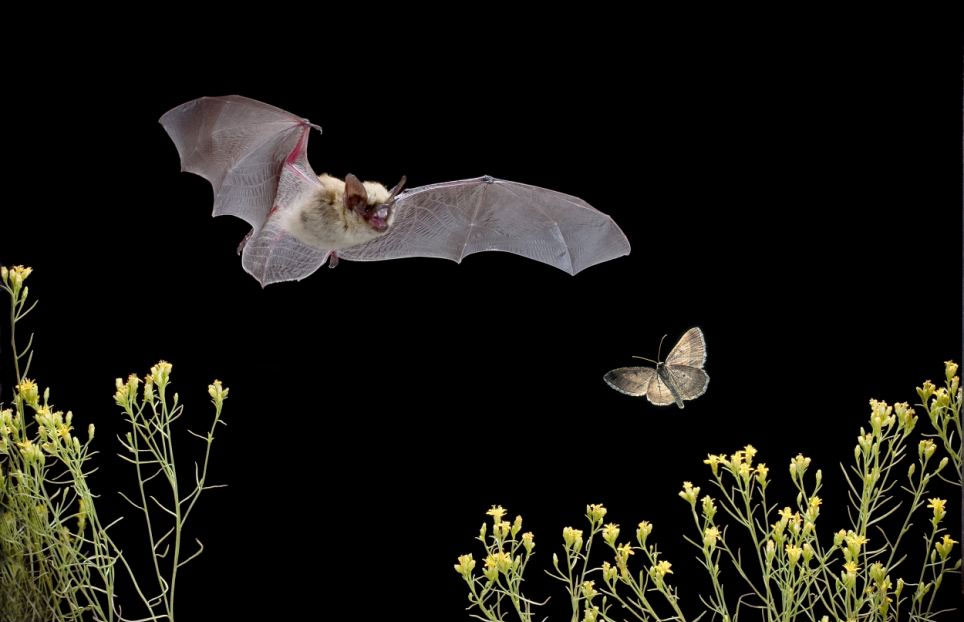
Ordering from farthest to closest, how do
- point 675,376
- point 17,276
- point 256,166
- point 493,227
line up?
point 493,227
point 256,166
point 675,376
point 17,276

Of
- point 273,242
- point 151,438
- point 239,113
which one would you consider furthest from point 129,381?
point 239,113

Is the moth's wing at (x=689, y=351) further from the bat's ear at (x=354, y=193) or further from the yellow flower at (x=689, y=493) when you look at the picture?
the bat's ear at (x=354, y=193)

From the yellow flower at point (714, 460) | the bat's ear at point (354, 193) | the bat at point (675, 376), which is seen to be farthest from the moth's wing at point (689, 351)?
the bat's ear at point (354, 193)

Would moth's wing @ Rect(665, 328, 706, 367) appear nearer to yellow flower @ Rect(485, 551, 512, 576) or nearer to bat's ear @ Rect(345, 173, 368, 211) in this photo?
yellow flower @ Rect(485, 551, 512, 576)

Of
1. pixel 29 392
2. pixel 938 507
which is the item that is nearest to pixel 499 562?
pixel 938 507

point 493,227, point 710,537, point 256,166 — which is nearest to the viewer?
point 710,537

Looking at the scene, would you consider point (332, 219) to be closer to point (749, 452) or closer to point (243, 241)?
point (243, 241)

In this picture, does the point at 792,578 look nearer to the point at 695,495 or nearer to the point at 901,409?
the point at 695,495
